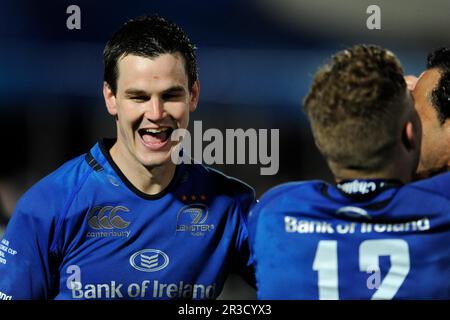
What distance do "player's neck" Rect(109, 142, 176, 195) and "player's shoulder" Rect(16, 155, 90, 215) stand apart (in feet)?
0.44

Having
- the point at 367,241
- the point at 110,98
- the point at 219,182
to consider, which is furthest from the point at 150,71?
the point at 367,241

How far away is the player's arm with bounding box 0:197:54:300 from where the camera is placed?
2332mm

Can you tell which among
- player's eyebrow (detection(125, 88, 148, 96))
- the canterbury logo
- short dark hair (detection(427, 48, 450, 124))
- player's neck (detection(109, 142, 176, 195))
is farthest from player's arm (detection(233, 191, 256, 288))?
short dark hair (detection(427, 48, 450, 124))

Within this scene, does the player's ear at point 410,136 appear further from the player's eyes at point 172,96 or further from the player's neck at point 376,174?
the player's eyes at point 172,96

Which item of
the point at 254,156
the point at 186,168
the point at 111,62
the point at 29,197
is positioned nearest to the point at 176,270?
the point at 186,168

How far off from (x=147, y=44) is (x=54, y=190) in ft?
2.01

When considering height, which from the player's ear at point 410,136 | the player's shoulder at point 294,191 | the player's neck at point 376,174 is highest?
the player's ear at point 410,136

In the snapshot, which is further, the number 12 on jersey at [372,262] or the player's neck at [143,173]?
the player's neck at [143,173]

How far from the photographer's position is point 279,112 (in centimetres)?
404

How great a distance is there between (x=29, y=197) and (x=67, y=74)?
1494 millimetres

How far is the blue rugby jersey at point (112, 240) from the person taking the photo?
7.73ft

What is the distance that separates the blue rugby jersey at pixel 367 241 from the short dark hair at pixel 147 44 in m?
0.83

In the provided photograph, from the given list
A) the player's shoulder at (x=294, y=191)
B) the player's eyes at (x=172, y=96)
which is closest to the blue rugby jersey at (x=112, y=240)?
the player's eyes at (x=172, y=96)
